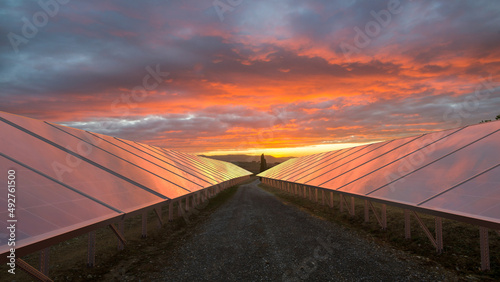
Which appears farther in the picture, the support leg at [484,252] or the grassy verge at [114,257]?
the grassy verge at [114,257]

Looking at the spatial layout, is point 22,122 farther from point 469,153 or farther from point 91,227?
point 469,153

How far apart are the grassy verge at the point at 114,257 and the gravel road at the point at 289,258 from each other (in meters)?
0.84

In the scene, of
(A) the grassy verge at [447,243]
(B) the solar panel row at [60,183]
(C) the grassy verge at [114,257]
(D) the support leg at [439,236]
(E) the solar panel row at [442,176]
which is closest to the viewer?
(B) the solar panel row at [60,183]

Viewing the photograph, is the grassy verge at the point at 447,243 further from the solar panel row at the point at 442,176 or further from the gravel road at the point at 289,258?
the solar panel row at the point at 442,176

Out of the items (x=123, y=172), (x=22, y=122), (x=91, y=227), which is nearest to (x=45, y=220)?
(x=91, y=227)

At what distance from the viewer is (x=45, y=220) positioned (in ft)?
21.0

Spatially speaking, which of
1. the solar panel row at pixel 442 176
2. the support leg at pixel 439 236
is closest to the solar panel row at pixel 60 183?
the solar panel row at pixel 442 176

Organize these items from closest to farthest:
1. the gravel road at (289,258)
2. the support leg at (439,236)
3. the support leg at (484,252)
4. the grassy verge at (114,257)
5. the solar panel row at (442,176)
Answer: the solar panel row at (442,176)
the support leg at (484,252)
the gravel road at (289,258)
the grassy verge at (114,257)
the support leg at (439,236)

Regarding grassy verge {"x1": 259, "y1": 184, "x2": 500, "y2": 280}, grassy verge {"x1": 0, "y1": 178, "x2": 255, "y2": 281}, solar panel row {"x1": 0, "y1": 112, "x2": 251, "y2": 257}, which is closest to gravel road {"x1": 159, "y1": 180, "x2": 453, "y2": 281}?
grassy verge {"x1": 259, "y1": 184, "x2": 500, "y2": 280}

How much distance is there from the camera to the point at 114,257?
438 inches

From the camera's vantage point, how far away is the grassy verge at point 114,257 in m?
9.16

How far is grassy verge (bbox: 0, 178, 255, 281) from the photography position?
30.0 ft

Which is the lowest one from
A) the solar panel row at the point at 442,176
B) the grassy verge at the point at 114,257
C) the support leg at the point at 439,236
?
the grassy verge at the point at 114,257

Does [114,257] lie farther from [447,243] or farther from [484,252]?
[447,243]
